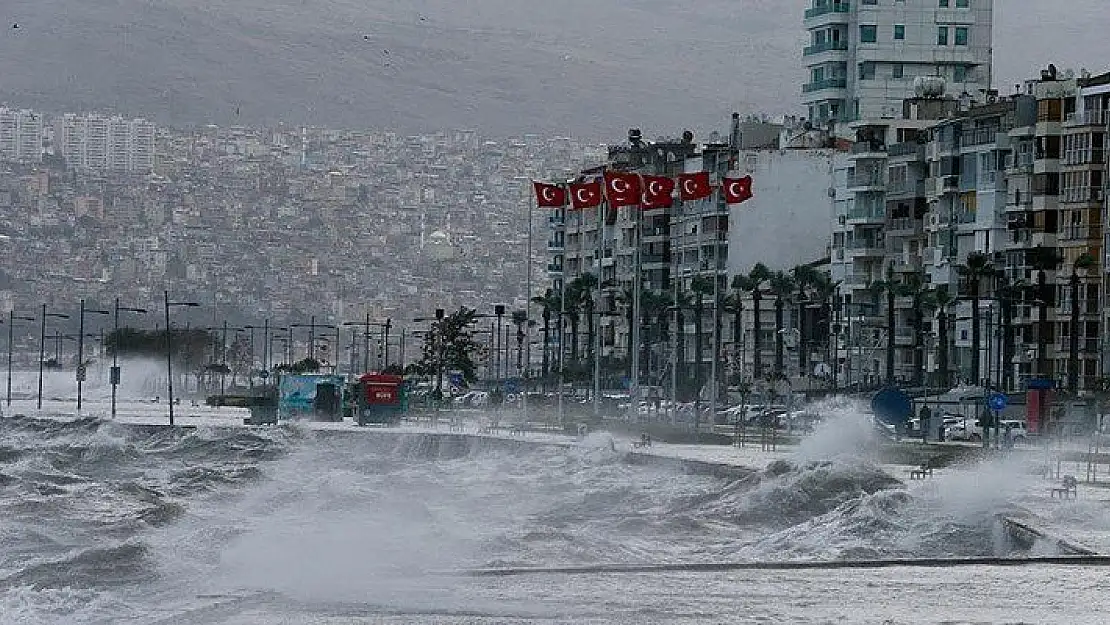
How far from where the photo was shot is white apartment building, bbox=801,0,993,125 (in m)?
161

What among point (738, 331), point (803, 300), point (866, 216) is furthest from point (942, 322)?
point (738, 331)

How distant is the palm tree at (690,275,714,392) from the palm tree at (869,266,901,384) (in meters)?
8.85

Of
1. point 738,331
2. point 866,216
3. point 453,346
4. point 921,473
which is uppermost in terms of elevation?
point 866,216

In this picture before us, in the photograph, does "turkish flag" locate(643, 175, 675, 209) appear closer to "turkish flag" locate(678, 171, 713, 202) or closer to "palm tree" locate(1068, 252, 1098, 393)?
"turkish flag" locate(678, 171, 713, 202)

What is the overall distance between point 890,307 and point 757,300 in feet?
52.1

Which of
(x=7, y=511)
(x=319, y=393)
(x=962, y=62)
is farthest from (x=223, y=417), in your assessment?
(x=7, y=511)

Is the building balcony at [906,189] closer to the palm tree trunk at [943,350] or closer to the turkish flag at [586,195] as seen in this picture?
the palm tree trunk at [943,350]

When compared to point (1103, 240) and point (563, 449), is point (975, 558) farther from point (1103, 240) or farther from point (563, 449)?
point (1103, 240)

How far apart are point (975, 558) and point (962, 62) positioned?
129 m

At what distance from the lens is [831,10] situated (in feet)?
532

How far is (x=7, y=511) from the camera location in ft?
199

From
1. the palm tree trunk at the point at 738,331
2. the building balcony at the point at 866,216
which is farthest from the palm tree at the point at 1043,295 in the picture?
the palm tree trunk at the point at 738,331

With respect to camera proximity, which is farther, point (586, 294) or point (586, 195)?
point (586, 294)

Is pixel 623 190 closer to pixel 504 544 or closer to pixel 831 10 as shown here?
pixel 831 10
